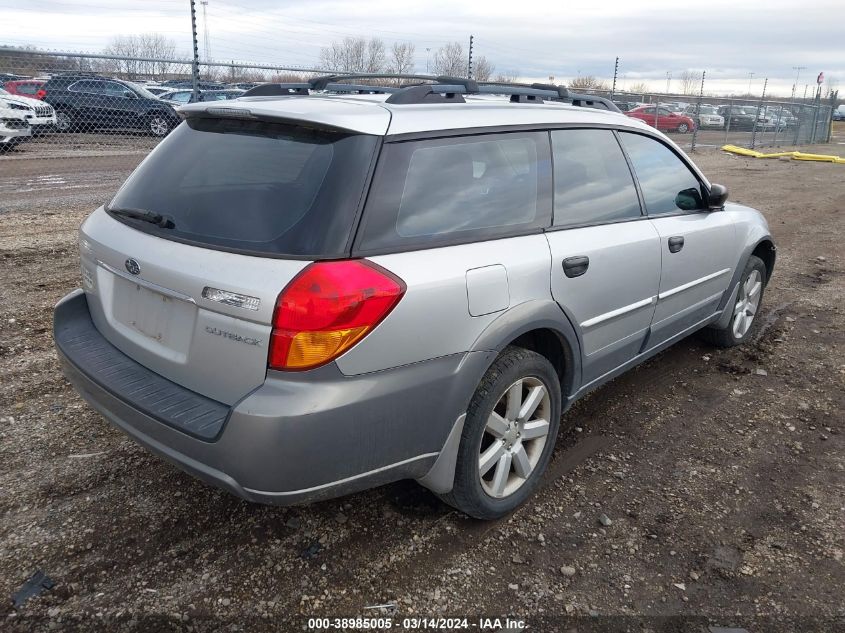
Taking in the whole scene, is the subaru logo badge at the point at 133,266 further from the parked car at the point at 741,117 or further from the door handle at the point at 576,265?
the parked car at the point at 741,117

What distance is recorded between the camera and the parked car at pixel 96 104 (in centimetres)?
1391

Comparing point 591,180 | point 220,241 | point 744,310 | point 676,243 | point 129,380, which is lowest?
point 744,310

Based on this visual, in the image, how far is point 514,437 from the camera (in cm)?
290

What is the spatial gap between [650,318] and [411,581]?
1973mm

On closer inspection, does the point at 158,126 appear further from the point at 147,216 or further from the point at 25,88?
the point at 147,216

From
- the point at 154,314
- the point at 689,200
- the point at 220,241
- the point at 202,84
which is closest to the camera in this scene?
the point at 220,241

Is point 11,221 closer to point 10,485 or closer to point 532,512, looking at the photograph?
point 10,485

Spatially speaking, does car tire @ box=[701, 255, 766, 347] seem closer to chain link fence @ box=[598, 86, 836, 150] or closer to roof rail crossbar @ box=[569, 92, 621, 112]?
roof rail crossbar @ box=[569, 92, 621, 112]

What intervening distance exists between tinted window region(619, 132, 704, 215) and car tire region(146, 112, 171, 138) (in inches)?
587

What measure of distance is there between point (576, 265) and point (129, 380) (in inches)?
75.2

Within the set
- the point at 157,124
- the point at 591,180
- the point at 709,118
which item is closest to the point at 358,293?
the point at 591,180

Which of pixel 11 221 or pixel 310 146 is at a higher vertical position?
pixel 310 146

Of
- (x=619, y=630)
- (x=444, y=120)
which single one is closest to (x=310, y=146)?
(x=444, y=120)

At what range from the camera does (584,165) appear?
10.8 feet
